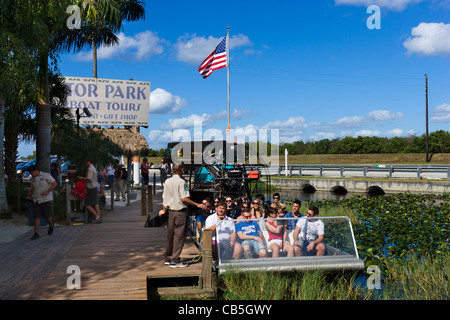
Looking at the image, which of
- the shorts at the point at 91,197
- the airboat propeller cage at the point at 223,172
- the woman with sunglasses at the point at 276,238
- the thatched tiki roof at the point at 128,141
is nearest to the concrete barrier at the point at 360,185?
the thatched tiki roof at the point at 128,141

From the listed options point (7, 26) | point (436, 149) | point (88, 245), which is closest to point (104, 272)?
point (88, 245)

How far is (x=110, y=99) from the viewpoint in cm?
2642

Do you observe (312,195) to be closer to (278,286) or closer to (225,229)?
(225,229)

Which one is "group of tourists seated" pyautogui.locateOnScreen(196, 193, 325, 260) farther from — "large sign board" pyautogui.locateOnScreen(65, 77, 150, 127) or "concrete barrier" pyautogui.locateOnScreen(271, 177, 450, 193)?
"concrete barrier" pyautogui.locateOnScreen(271, 177, 450, 193)

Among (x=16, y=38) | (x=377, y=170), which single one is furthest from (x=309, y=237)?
(x=377, y=170)

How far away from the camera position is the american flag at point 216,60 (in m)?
26.5

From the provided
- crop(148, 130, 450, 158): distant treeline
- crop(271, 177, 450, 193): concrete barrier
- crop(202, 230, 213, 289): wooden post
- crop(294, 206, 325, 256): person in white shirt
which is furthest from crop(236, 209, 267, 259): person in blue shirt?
crop(148, 130, 450, 158): distant treeline

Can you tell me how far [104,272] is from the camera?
742 centimetres

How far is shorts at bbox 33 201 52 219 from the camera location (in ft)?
33.3

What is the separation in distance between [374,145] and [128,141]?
5720 centimetres

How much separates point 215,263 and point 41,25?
7745mm

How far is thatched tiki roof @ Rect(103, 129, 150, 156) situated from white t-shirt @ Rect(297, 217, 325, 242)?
2170cm
